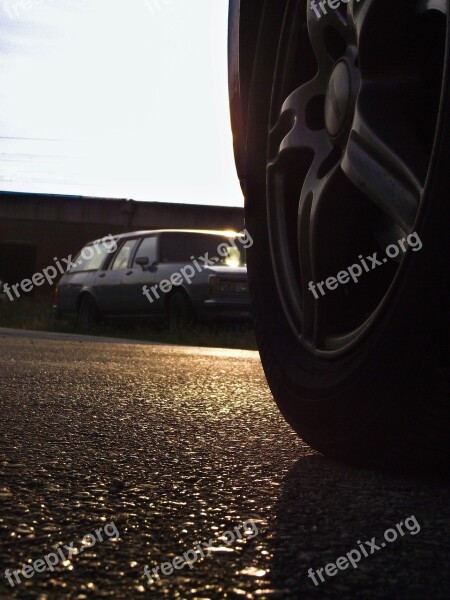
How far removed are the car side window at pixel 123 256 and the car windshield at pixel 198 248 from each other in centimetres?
75

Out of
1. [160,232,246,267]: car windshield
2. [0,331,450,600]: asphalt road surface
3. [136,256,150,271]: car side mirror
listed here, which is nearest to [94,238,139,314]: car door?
[136,256,150,271]: car side mirror

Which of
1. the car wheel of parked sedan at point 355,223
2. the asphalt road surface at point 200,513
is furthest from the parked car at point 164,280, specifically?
the car wheel of parked sedan at point 355,223

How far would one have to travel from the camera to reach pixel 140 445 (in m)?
1.96

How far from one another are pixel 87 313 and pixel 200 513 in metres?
12.2

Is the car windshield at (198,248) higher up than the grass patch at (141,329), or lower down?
higher up

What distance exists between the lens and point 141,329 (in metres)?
11.9

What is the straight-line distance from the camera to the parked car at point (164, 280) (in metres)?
10.8

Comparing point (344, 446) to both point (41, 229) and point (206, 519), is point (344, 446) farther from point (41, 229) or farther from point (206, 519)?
point (41, 229)

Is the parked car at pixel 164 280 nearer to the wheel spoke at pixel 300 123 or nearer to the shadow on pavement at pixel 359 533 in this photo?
the wheel spoke at pixel 300 123

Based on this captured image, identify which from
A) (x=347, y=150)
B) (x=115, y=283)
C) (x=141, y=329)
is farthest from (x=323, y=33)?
(x=115, y=283)

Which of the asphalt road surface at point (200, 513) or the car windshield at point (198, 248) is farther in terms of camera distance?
the car windshield at point (198, 248)

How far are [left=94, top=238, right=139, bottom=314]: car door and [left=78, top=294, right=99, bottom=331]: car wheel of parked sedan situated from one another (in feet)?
0.89

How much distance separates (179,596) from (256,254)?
1384 mm

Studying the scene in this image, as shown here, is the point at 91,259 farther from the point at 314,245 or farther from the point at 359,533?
the point at 359,533
